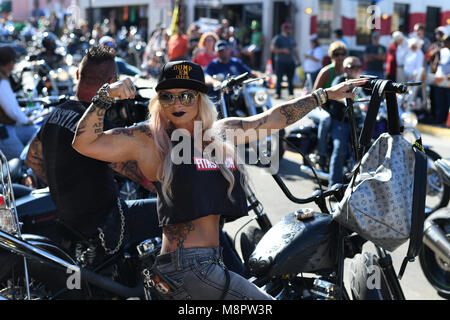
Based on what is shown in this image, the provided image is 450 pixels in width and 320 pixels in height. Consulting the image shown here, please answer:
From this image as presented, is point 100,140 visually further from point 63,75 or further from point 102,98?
point 63,75

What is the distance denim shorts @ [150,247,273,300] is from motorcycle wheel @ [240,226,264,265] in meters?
1.00

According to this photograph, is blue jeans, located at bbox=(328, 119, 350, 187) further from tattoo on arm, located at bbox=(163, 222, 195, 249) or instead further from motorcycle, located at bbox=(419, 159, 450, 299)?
tattoo on arm, located at bbox=(163, 222, 195, 249)

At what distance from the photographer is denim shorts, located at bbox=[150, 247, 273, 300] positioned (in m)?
2.37

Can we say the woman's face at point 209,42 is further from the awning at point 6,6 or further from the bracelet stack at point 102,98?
the awning at point 6,6

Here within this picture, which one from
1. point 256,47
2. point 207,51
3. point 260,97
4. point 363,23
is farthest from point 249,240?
point 363,23

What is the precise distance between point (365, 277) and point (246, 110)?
18.1 ft

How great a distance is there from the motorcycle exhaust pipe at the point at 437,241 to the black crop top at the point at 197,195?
2.03 meters

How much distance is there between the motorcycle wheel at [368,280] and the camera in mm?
2803

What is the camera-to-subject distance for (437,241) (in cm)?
388

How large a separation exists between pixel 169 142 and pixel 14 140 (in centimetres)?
389
